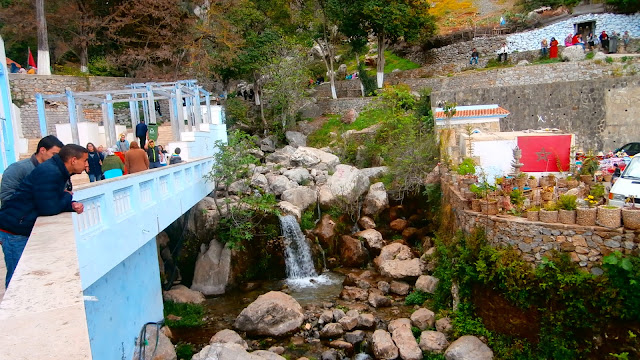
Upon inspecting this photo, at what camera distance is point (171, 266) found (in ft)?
48.5

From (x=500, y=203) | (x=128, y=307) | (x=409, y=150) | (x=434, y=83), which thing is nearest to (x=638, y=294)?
(x=500, y=203)

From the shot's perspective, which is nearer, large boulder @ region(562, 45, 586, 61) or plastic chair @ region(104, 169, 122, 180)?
plastic chair @ region(104, 169, 122, 180)

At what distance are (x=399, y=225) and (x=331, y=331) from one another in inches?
288

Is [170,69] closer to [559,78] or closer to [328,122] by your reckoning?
[328,122]

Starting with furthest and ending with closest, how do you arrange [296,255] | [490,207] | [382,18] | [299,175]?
[382,18], [299,175], [296,255], [490,207]

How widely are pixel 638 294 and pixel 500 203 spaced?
3512 millimetres

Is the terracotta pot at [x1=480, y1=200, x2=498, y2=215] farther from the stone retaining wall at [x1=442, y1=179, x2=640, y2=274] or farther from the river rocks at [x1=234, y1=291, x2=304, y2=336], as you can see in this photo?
the river rocks at [x1=234, y1=291, x2=304, y2=336]

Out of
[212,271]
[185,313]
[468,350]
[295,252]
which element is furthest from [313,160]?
[468,350]

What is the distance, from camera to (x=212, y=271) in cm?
1441

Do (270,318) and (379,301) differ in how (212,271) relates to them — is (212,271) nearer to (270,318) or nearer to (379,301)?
(270,318)

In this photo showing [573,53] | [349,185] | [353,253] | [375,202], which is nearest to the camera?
[353,253]

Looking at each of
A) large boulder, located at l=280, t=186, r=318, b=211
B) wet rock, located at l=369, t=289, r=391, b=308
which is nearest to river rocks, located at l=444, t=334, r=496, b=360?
wet rock, located at l=369, t=289, r=391, b=308

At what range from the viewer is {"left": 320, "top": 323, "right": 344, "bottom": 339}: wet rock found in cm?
1123

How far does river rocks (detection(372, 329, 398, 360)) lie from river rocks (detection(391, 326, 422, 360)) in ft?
0.48
